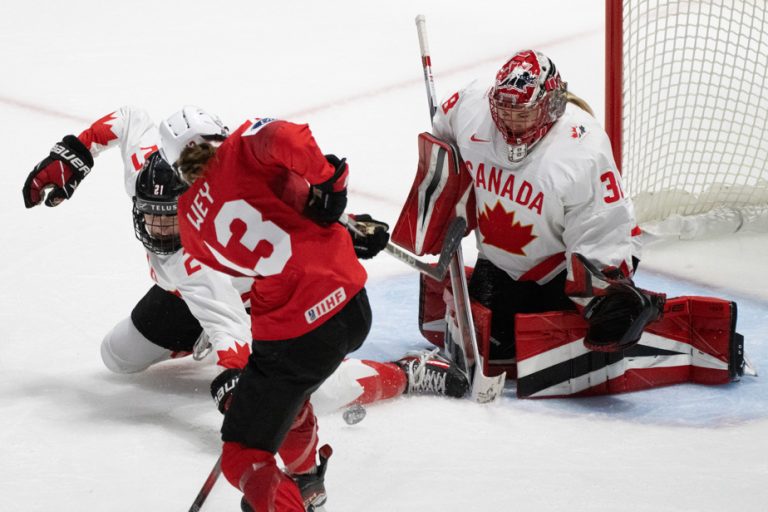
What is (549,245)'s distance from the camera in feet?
10.1

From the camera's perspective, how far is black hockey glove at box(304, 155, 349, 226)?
7.32ft

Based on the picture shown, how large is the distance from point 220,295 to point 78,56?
2.99 m

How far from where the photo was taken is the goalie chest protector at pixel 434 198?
3.19 m

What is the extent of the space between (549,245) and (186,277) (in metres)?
0.91

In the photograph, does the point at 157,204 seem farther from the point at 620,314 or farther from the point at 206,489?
the point at 620,314

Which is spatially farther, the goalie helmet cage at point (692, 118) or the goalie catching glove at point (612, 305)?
the goalie helmet cage at point (692, 118)

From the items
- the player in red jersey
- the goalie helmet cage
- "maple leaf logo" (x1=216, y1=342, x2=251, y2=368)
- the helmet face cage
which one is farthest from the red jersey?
the goalie helmet cage

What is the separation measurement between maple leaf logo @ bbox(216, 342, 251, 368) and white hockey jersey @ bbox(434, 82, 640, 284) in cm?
75

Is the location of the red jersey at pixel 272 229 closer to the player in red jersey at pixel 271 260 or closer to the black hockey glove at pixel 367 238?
the player in red jersey at pixel 271 260

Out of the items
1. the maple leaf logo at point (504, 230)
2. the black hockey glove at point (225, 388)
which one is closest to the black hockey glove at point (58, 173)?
the black hockey glove at point (225, 388)

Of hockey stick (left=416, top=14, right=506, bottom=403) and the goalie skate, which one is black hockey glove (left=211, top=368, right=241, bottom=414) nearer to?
the goalie skate

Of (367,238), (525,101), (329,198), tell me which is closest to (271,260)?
(329,198)

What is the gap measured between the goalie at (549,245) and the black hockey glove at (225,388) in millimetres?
757

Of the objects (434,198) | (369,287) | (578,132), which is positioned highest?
(578,132)
